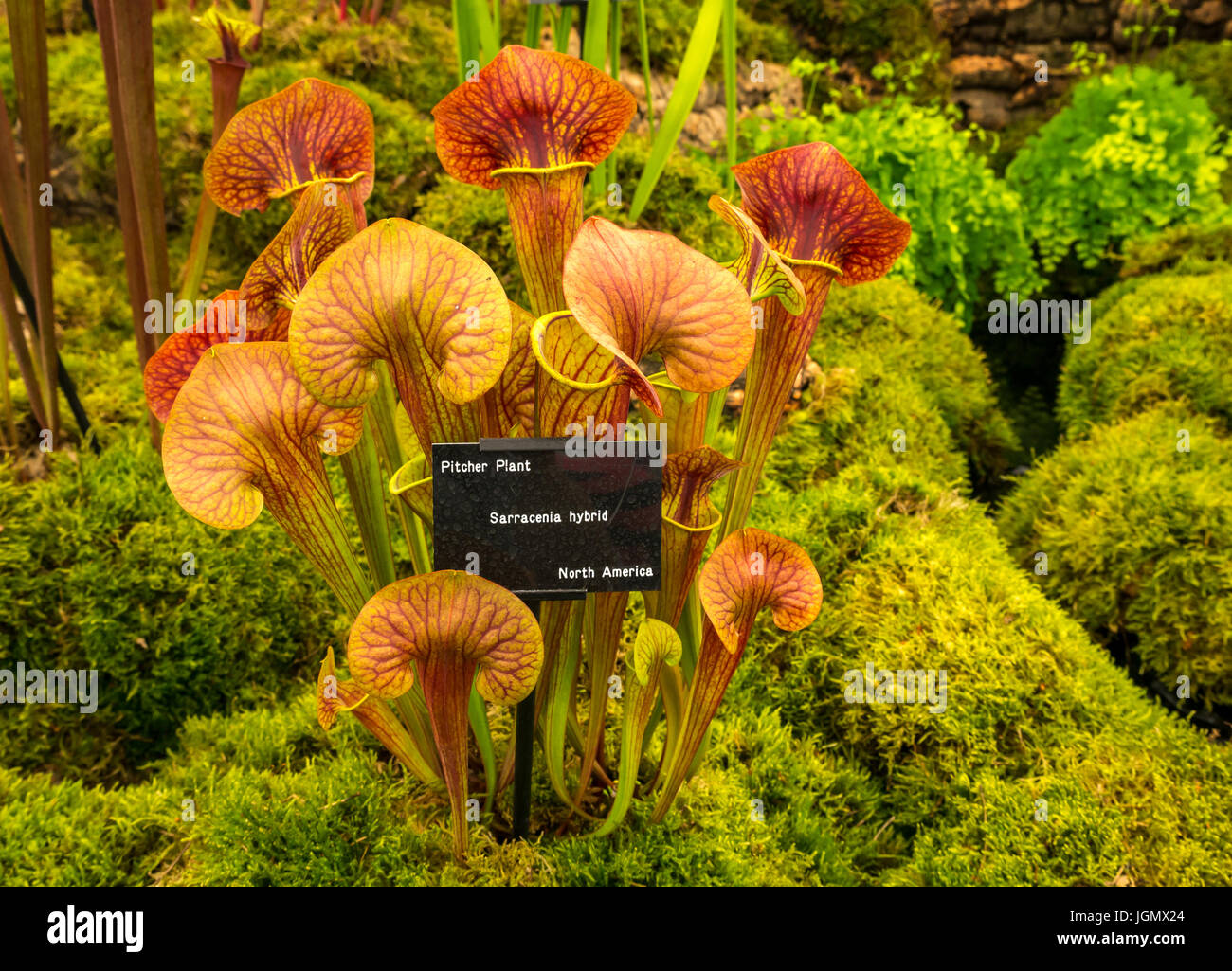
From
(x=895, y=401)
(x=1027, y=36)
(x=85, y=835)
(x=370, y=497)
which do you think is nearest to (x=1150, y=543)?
(x=895, y=401)

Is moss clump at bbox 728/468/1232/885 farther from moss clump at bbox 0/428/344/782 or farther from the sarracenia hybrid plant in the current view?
moss clump at bbox 0/428/344/782

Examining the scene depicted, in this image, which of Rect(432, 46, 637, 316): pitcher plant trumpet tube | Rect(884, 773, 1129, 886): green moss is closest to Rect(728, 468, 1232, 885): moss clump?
Rect(884, 773, 1129, 886): green moss

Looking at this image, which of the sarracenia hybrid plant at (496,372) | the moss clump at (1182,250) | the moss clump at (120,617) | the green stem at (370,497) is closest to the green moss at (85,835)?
the moss clump at (120,617)

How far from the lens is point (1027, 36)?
5406 millimetres

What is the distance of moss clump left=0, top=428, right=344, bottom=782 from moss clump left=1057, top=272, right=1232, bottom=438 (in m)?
2.93

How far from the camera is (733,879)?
3.86ft

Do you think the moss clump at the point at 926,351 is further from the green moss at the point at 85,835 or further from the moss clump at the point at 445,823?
the green moss at the point at 85,835

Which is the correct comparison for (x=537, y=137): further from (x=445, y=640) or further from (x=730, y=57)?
(x=730, y=57)

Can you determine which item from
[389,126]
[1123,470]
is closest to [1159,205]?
[1123,470]

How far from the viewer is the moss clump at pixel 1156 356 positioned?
2.77 m

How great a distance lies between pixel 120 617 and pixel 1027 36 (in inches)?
251

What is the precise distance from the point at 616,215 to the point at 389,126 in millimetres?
859

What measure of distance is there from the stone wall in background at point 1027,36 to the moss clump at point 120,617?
554 cm

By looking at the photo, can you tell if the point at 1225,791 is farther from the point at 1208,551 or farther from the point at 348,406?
the point at 348,406
